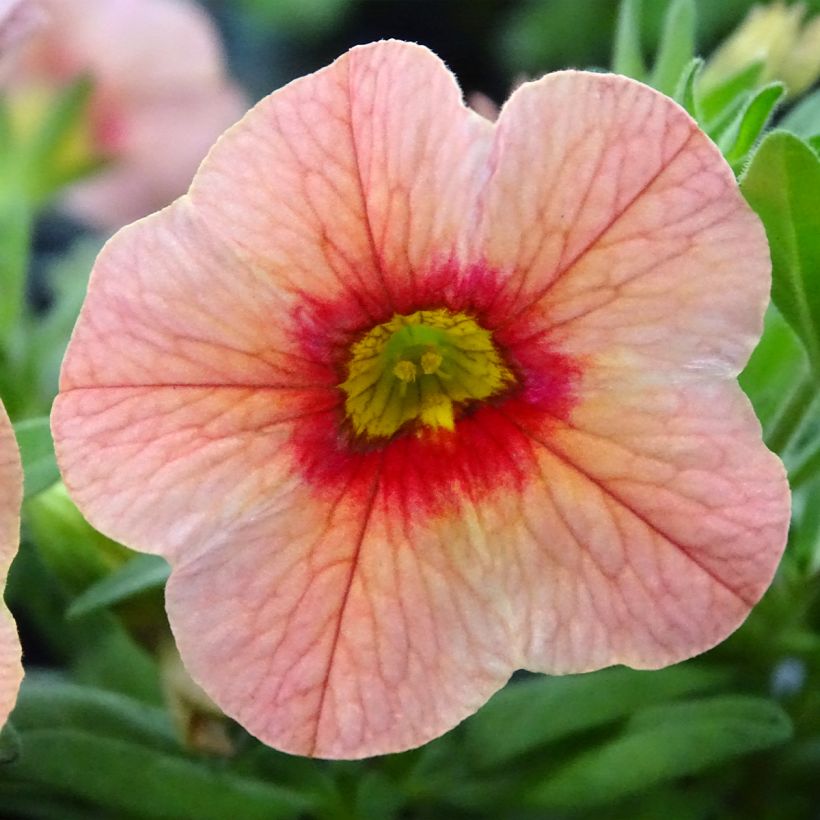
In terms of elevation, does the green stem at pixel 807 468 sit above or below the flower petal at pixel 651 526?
below

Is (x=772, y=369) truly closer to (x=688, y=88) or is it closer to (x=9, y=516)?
(x=688, y=88)

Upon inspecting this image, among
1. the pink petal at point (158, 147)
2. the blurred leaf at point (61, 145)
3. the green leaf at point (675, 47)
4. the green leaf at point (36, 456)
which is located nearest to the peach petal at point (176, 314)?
the green leaf at point (36, 456)

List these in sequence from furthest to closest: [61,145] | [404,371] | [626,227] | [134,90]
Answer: [134,90]
[61,145]
[404,371]
[626,227]

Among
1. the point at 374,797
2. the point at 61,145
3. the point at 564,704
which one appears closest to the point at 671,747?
the point at 564,704

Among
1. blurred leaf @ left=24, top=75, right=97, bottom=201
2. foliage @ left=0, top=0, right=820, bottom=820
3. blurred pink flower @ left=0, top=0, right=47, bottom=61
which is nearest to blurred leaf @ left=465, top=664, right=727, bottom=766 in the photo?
foliage @ left=0, top=0, right=820, bottom=820

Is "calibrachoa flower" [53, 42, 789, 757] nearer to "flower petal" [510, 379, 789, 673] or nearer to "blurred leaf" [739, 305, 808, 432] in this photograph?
"flower petal" [510, 379, 789, 673]

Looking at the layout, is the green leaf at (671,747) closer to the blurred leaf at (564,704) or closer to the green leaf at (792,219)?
the blurred leaf at (564,704)
